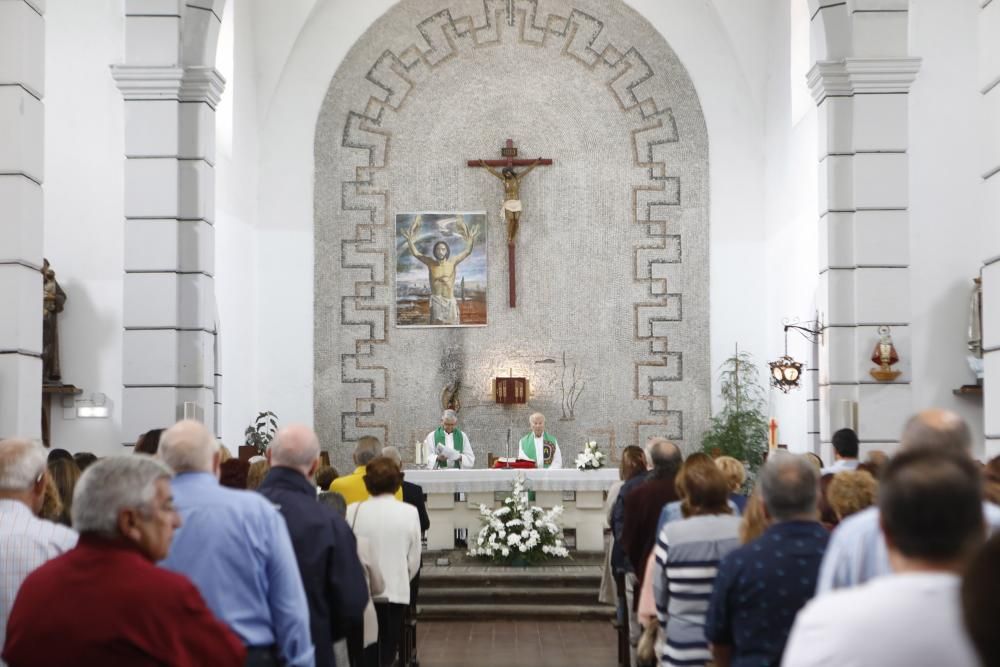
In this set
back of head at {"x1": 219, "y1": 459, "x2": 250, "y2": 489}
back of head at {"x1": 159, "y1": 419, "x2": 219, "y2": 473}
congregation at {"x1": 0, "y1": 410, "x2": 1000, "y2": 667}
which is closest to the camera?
congregation at {"x1": 0, "y1": 410, "x2": 1000, "y2": 667}

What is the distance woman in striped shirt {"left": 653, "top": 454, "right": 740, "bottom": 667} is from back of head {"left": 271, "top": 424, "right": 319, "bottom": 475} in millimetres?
1419

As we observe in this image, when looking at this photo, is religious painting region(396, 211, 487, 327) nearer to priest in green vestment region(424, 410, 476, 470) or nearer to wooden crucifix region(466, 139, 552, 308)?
wooden crucifix region(466, 139, 552, 308)

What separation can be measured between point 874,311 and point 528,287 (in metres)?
7.35

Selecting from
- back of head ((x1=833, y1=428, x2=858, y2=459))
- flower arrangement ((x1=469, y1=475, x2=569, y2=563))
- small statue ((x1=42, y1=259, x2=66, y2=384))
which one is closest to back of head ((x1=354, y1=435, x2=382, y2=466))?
back of head ((x1=833, y1=428, x2=858, y2=459))

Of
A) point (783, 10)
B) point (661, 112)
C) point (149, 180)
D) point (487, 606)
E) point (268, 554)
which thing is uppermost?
point (783, 10)

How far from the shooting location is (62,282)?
1244 centimetres

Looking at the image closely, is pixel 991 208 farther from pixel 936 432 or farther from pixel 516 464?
pixel 516 464

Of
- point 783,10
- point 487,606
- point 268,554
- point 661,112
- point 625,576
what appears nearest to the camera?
point 268,554

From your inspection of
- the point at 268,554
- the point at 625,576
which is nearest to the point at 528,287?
the point at 625,576

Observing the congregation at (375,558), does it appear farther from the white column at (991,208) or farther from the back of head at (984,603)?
the white column at (991,208)

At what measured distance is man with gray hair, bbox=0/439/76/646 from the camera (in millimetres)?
4391

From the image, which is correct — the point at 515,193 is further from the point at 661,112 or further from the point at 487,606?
the point at 487,606

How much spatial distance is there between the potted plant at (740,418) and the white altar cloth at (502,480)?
11.3ft

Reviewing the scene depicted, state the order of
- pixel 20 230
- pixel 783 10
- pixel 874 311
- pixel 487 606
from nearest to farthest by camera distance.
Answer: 1. pixel 20 230
2. pixel 874 311
3. pixel 487 606
4. pixel 783 10
